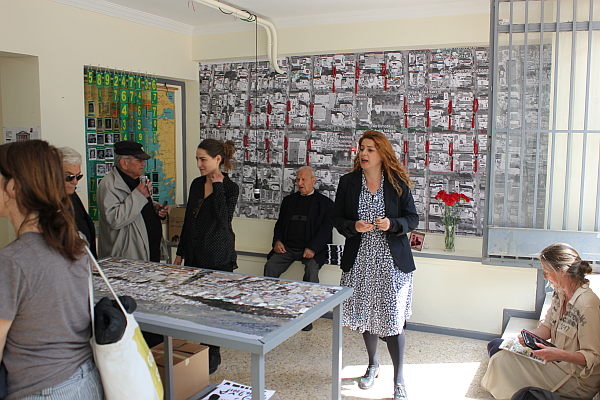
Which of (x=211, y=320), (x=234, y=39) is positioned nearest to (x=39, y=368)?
(x=211, y=320)

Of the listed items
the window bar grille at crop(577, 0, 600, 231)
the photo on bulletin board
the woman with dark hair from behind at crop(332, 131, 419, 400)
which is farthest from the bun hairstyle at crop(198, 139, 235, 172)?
the window bar grille at crop(577, 0, 600, 231)

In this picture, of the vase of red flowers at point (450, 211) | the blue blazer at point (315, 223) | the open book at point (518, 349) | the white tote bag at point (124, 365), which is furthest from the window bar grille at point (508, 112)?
the white tote bag at point (124, 365)

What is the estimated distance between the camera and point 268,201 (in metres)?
5.53

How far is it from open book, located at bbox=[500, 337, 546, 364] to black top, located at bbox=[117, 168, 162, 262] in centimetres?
248

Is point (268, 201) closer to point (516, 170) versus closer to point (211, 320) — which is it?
point (516, 170)

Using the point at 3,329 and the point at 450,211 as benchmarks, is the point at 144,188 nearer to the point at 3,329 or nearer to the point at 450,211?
the point at 3,329

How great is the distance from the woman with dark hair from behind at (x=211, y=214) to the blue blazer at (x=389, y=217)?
0.73m

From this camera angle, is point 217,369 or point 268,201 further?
point 268,201

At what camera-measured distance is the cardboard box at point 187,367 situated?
2922 millimetres

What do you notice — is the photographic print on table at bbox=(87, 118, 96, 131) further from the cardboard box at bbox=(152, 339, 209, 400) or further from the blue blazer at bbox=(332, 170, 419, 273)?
the blue blazer at bbox=(332, 170, 419, 273)

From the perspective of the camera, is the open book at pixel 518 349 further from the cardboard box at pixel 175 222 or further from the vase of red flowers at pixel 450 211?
the cardboard box at pixel 175 222

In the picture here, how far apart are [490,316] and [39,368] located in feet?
11.9

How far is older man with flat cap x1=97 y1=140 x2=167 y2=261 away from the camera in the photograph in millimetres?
3527

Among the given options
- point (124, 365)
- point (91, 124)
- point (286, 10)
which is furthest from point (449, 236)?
point (124, 365)
